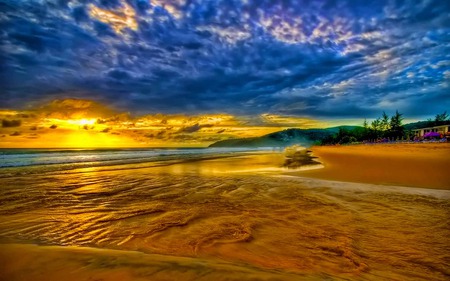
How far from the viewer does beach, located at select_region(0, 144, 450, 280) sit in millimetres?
3207

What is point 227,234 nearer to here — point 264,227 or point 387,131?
point 264,227

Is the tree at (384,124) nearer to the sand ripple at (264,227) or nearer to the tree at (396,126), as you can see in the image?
the tree at (396,126)

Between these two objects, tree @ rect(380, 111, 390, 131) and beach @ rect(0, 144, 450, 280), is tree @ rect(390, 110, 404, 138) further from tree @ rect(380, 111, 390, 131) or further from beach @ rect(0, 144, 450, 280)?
beach @ rect(0, 144, 450, 280)

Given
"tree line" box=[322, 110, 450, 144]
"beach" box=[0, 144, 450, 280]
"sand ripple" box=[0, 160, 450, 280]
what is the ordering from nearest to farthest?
"beach" box=[0, 144, 450, 280]
"sand ripple" box=[0, 160, 450, 280]
"tree line" box=[322, 110, 450, 144]

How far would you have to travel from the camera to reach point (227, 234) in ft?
17.7

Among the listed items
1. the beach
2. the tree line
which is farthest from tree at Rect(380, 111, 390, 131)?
the beach

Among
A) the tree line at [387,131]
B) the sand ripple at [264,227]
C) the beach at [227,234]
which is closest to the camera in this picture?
the beach at [227,234]

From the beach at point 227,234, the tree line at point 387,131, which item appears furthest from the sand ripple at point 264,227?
the tree line at point 387,131

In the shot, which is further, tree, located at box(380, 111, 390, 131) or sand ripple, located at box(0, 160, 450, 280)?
tree, located at box(380, 111, 390, 131)

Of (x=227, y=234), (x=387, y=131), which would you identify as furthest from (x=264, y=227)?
(x=387, y=131)

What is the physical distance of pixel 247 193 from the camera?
33.6 feet

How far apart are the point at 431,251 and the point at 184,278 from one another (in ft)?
14.9

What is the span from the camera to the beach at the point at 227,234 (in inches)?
126

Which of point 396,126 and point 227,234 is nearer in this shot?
point 227,234
